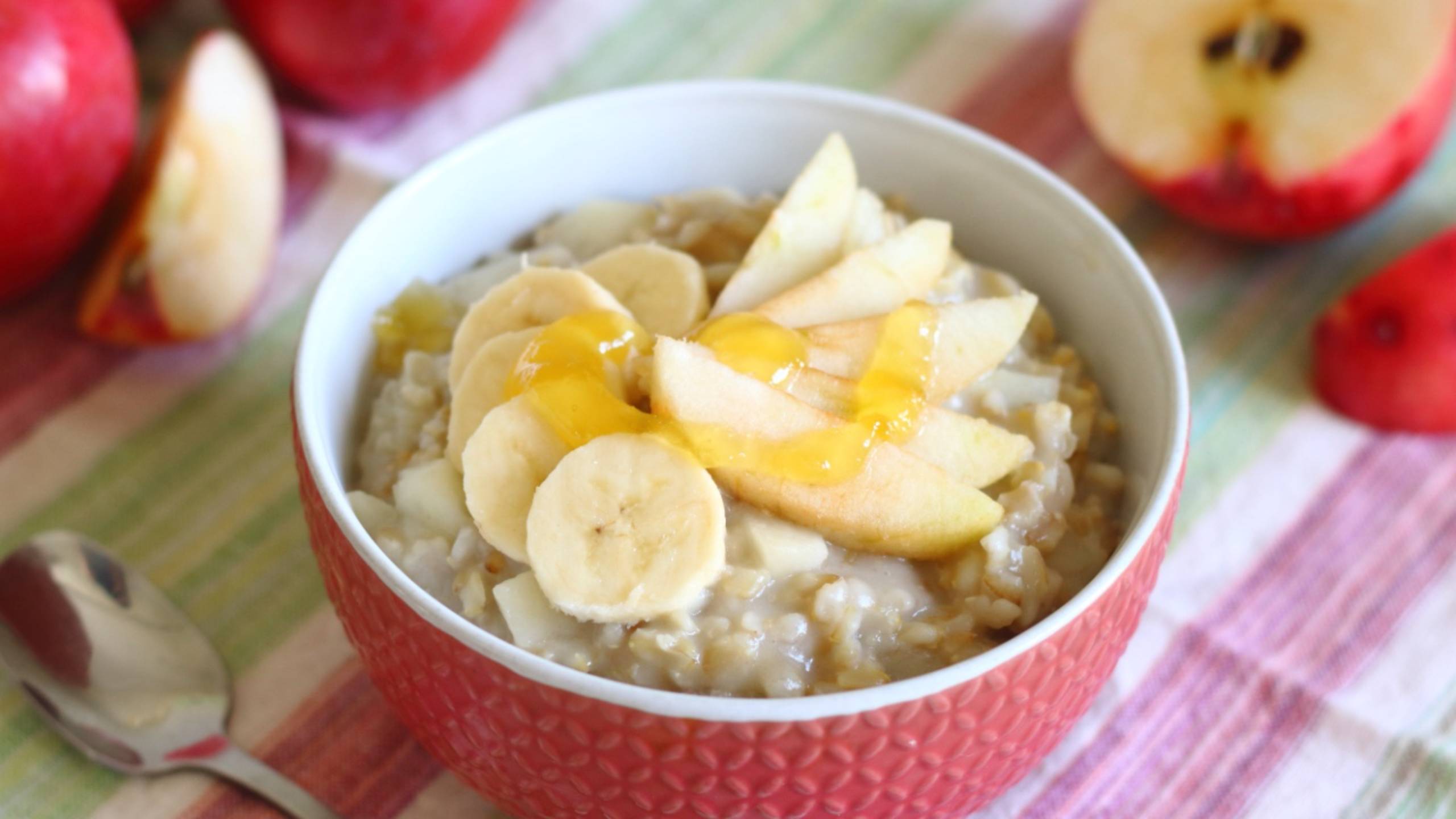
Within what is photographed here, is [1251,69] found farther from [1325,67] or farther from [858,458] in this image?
[858,458]

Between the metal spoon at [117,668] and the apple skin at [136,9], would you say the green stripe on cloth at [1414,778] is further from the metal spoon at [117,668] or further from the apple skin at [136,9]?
the apple skin at [136,9]

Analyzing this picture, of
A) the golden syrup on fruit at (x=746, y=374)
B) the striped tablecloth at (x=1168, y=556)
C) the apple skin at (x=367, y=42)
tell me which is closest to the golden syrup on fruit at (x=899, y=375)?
the golden syrup on fruit at (x=746, y=374)

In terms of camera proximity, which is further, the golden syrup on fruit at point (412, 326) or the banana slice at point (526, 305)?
the golden syrup on fruit at point (412, 326)

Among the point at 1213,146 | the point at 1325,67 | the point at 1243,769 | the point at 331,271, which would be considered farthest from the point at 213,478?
the point at 1325,67

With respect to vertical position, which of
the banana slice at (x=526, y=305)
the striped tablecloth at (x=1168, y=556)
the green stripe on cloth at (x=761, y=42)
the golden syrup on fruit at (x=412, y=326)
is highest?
the banana slice at (x=526, y=305)

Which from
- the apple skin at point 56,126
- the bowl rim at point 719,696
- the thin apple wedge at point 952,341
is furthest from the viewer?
the apple skin at point 56,126

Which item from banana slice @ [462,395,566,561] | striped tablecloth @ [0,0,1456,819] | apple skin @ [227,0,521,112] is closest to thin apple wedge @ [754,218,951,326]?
banana slice @ [462,395,566,561]

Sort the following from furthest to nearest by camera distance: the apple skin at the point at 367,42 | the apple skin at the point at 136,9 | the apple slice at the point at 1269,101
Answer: the apple skin at the point at 136,9 → the apple skin at the point at 367,42 → the apple slice at the point at 1269,101
